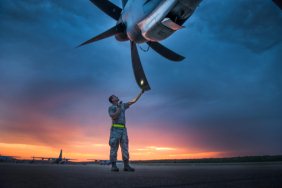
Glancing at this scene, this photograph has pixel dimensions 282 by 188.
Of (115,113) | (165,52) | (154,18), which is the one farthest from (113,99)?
(165,52)

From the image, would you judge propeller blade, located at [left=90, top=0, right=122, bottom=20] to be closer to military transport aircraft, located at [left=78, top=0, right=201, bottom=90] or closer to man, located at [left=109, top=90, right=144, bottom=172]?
military transport aircraft, located at [left=78, top=0, right=201, bottom=90]

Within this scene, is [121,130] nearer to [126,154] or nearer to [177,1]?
[126,154]

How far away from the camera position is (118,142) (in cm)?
595

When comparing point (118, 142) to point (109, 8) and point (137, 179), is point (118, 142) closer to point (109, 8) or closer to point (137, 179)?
point (137, 179)

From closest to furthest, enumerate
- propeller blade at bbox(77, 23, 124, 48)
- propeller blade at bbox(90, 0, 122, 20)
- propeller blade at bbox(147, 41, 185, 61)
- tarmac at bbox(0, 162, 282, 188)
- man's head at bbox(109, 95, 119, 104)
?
tarmac at bbox(0, 162, 282, 188) < man's head at bbox(109, 95, 119, 104) < propeller blade at bbox(77, 23, 124, 48) < propeller blade at bbox(90, 0, 122, 20) < propeller blade at bbox(147, 41, 185, 61)

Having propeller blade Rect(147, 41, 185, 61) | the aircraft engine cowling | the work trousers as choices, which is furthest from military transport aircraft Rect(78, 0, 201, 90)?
propeller blade Rect(147, 41, 185, 61)

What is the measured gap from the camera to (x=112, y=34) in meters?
8.66

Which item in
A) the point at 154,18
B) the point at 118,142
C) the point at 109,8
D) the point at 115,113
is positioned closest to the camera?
the point at 154,18

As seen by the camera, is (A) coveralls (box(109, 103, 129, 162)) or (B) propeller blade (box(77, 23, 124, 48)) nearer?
(A) coveralls (box(109, 103, 129, 162))

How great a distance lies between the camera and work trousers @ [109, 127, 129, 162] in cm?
582

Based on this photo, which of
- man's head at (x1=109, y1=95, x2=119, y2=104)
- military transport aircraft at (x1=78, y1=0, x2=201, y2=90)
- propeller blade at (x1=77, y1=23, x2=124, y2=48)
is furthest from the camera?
propeller blade at (x1=77, y1=23, x2=124, y2=48)

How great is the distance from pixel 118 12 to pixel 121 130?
18.1 feet

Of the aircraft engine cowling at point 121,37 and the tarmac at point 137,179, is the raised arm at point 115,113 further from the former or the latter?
the aircraft engine cowling at point 121,37

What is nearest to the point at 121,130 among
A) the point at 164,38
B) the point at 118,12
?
the point at 164,38
